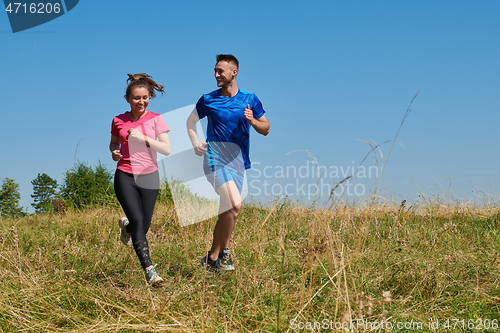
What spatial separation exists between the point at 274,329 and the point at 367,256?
6.28 feet

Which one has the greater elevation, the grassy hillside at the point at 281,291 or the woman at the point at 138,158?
the woman at the point at 138,158

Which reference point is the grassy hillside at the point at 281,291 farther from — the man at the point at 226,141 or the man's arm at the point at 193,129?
the man's arm at the point at 193,129

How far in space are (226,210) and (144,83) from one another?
1643 mm

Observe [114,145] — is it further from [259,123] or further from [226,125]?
[259,123]

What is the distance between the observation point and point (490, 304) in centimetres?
340

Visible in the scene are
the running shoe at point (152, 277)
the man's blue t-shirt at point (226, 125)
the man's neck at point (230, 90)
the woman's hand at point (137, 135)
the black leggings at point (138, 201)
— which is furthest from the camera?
the man's neck at point (230, 90)

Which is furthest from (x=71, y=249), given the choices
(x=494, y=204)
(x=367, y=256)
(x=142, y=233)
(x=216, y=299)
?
(x=494, y=204)

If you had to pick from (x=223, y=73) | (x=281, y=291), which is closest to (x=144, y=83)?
(x=223, y=73)

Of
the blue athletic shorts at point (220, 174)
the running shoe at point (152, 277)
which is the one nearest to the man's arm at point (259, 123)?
the blue athletic shorts at point (220, 174)

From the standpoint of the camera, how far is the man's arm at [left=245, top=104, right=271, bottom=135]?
4283 mm

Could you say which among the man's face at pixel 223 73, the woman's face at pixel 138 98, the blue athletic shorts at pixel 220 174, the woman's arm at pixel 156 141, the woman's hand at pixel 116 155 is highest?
the man's face at pixel 223 73

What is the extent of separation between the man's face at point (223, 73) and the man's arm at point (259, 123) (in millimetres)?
400

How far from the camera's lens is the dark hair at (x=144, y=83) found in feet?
15.0

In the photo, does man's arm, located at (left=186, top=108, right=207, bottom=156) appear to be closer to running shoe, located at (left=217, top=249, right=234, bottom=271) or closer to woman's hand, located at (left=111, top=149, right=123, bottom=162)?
woman's hand, located at (left=111, top=149, right=123, bottom=162)
